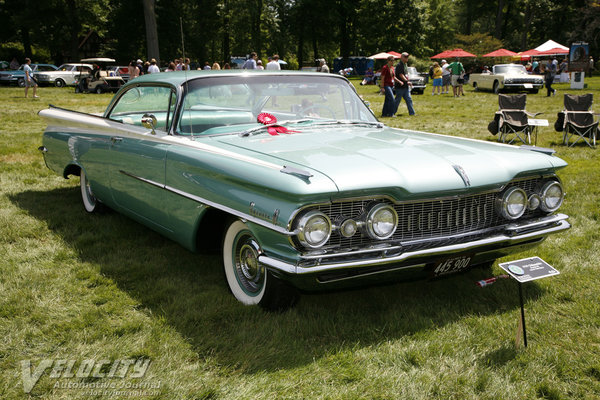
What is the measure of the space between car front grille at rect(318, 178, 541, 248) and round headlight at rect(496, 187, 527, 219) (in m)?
0.05

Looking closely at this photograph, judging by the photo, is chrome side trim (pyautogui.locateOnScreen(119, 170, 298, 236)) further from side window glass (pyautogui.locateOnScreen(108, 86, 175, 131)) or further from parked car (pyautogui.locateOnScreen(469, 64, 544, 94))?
parked car (pyautogui.locateOnScreen(469, 64, 544, 94))

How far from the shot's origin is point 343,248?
9.54 ft

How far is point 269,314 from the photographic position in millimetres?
3227

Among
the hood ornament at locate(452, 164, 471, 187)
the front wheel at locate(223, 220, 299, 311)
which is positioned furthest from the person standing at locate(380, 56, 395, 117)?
the front wheel at locate(223, 220, 299, 311)

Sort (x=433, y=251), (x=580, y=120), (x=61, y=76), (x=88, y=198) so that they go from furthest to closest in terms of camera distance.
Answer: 1. (x=61, y=76)
2. (x=580, y=120)
3. (x=88, y=198)
4. (x=433, y=251)

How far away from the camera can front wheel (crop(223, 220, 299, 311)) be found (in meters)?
3.16

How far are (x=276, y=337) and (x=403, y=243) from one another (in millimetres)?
851

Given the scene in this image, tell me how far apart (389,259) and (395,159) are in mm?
638

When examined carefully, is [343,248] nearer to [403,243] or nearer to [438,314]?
[403,243]

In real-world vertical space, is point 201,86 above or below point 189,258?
above

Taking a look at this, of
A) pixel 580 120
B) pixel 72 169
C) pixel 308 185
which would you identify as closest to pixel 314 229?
pixel 308 185

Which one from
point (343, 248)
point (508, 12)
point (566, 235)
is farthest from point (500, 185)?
point (508, 12)

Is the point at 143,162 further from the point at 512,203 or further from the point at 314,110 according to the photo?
the point at 512,203

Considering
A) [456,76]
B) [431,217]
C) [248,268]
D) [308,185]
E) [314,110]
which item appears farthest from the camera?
[456,76]
